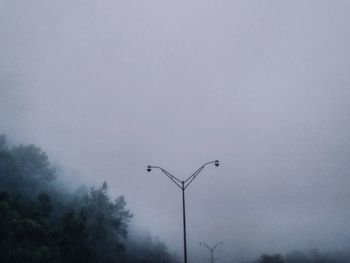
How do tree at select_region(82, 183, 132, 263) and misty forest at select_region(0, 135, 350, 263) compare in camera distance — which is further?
tree at select_region(82, 183, 132, 263)

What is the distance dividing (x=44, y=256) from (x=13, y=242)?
5164mm

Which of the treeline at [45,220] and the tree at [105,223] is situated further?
the tree at [105,223]

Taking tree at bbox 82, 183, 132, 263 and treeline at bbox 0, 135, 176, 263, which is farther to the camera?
tree at bbox 82, 183, 132, 263

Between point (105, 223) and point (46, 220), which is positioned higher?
point (105, 223)

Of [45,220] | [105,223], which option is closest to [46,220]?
[45,220]

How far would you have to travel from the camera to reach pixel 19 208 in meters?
55.1

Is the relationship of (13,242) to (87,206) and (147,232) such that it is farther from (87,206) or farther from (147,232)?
(147,232)

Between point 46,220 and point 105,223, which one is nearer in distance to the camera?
point 46,220

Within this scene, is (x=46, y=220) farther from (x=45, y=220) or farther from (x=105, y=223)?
(x=105, y=223)

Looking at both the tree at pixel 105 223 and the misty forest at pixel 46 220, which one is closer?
the misty forest at pixel 46 220

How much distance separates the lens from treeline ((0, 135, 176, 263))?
4856cm

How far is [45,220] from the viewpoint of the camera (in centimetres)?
5572

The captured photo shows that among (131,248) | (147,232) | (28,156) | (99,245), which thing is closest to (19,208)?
(28,156)

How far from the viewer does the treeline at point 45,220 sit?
159ft
